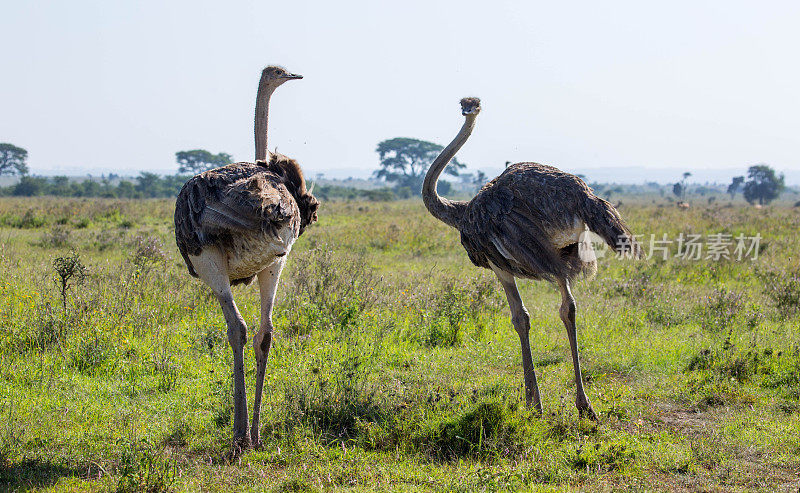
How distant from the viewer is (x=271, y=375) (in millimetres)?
5258

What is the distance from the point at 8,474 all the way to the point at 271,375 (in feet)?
6.34

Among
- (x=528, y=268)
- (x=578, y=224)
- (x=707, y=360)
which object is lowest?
(x=707, y=360)

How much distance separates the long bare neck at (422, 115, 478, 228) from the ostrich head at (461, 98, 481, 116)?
4 cm

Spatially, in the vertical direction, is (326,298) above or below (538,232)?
below

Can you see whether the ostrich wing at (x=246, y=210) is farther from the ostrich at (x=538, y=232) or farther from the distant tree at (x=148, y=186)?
the distant tree at (x=148, y=186)

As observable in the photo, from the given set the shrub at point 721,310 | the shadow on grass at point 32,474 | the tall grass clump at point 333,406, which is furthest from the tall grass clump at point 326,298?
the shrub at point 721,310

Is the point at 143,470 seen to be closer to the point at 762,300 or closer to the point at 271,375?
the point at 271,375

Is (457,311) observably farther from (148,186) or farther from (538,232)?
(148,186)

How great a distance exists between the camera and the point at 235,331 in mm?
4043

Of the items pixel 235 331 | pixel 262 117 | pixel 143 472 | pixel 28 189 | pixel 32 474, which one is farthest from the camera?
pixel 28 189

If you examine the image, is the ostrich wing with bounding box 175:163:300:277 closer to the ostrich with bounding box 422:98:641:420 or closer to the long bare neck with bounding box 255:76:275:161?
the long bare neck with bounding box 255:76:275:161

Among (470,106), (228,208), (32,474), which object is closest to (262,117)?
(228,208)

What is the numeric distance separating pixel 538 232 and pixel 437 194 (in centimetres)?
98

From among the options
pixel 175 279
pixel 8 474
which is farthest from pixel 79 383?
pixel 175 279
